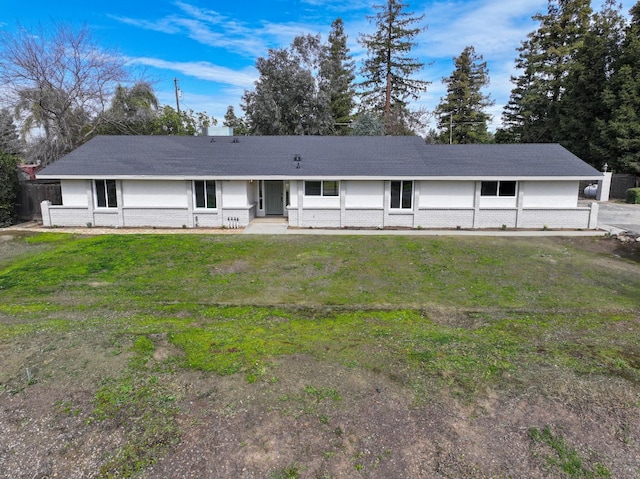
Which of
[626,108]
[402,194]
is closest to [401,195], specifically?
[402,194]

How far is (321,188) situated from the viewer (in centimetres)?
1823

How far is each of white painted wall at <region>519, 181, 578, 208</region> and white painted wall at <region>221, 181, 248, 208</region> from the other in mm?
12531

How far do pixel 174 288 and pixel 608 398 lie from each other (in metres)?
8.75

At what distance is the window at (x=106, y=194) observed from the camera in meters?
18.1

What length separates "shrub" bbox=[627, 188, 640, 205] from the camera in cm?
2583

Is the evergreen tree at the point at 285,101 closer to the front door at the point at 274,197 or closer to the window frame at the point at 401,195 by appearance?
the front door at the point at 274,197

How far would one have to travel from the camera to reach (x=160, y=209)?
1805cm

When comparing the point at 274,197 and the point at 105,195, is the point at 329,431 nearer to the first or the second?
the point at 274,197

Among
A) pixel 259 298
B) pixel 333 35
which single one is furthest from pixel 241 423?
pixel 333 35

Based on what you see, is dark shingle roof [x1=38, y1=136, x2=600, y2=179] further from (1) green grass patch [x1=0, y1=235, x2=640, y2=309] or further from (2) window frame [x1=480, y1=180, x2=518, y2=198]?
(1) green grass patch [x1=0, y1=235, x2=640, y2=309]

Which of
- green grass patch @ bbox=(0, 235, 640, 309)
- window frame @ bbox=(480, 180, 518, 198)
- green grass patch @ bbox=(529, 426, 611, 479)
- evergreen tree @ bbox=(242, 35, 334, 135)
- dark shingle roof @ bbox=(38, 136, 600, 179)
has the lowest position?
green grass patch @ bbox=(529, 426, 611, 479)

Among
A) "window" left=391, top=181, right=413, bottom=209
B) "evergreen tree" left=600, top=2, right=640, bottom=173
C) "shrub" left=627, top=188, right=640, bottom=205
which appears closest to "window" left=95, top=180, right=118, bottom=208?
"window" left=391, top=181, right=413, bottom=209

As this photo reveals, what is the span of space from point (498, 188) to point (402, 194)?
14.3ft

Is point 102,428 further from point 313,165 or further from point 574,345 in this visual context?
point 313,165
